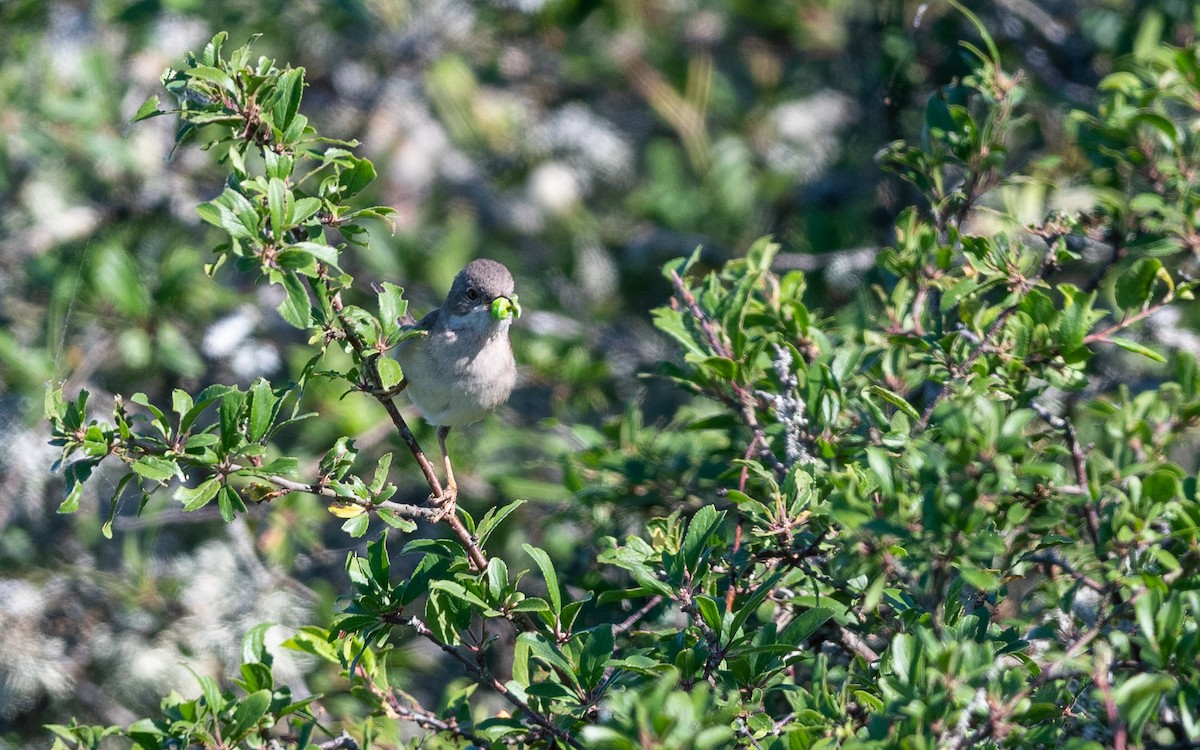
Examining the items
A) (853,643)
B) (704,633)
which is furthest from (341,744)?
(853,643)

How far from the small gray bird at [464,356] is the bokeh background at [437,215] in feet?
1.33

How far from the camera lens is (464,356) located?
414 centimetres

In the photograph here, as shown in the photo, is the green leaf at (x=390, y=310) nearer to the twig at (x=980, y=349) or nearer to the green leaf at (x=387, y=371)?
the green leaf at (x=387, y=371)

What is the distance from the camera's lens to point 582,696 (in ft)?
8.59

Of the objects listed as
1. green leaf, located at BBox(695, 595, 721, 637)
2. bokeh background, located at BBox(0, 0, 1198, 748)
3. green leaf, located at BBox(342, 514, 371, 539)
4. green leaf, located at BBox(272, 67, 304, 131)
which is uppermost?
green leaf, located at BBox(272, 67, 304, 131)

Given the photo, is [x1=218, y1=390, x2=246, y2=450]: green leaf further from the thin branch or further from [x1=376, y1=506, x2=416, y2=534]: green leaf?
the thin branch

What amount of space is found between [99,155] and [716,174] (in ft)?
11.3

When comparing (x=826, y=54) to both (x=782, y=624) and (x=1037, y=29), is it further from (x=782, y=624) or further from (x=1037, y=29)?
(x=782, y=624)

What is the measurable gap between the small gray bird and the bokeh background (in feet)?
1.33

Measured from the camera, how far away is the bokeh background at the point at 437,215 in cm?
545

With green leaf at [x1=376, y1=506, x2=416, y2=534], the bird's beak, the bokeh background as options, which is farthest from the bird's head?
green leaf at [x1=376, y1=506, x2=416, y2=534]

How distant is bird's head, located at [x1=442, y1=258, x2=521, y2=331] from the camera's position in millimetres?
4203

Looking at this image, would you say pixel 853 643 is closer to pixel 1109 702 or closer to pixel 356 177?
pixel 1109 702

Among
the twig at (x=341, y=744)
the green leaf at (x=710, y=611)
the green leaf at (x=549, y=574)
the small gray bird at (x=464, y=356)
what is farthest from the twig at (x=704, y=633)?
the small gray bird at (x=464, y=356)
